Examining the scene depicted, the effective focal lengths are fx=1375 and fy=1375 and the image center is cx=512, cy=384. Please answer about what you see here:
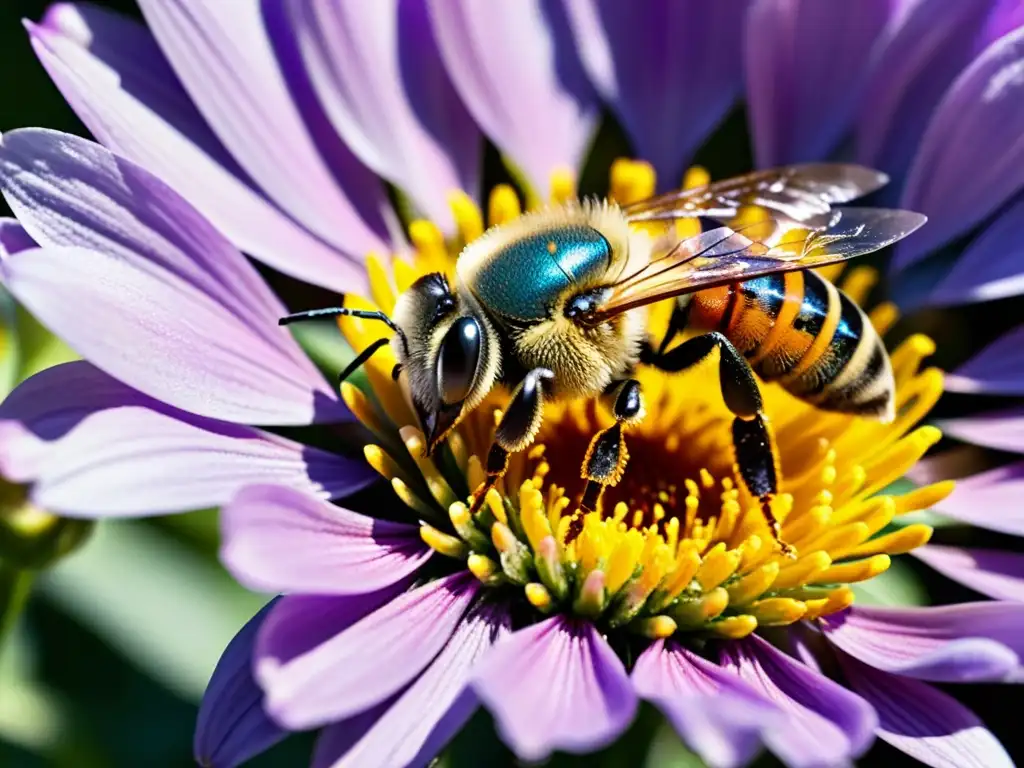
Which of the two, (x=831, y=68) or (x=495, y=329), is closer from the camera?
(x=495, y=329)

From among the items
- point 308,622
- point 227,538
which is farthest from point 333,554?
point 227,538

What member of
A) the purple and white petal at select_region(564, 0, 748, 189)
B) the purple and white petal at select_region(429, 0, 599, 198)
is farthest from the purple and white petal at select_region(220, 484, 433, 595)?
the purple and white petal at select_region(564, 0, 748, 189)

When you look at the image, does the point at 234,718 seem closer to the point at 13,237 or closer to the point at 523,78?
the point at 13,237

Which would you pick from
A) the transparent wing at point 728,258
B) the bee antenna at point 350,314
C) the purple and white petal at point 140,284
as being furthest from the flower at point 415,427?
the transparent wing at point 728,258

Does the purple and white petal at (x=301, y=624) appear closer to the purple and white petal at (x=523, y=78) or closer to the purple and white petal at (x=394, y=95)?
the purple and white petal at (x=394, y=95)

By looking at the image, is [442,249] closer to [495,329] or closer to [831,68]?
[495,329]

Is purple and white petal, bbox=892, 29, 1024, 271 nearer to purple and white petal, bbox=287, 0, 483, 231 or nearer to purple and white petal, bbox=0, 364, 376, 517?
purple and white petal, bbox=287, 0, 483, 231

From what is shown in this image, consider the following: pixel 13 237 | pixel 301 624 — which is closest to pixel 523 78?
pixel 13 237
